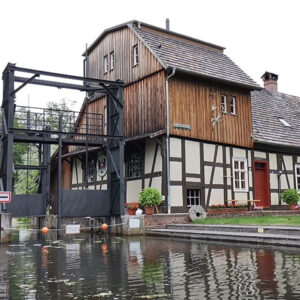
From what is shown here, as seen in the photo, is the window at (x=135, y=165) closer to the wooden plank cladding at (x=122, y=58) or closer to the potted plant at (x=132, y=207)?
the potted plant at (x=132, y=207)

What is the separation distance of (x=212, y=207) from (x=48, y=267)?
1243 centimetres

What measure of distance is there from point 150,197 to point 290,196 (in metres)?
8.88

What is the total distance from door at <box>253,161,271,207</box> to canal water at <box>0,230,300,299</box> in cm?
1124

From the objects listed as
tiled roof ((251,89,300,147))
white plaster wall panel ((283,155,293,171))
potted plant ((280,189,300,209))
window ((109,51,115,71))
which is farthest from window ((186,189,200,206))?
window ((109,51,115,71))

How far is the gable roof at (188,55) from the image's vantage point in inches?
821

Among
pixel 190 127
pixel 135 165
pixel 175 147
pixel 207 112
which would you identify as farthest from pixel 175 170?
pixel 207 112

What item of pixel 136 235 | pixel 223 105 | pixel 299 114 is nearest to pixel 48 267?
pixel 136 235

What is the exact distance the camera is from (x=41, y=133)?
17766mm

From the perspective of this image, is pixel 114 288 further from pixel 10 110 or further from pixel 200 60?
pixel 200 60

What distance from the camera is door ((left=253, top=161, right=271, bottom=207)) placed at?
22906mm

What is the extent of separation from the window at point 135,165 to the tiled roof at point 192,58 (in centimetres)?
483

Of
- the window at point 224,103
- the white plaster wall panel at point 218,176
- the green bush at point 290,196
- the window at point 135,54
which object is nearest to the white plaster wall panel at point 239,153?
the white plaster wall panel at point 218,176

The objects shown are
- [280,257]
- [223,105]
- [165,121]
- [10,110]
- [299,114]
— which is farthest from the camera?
[299,114]

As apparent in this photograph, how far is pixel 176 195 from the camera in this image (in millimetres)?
19500
